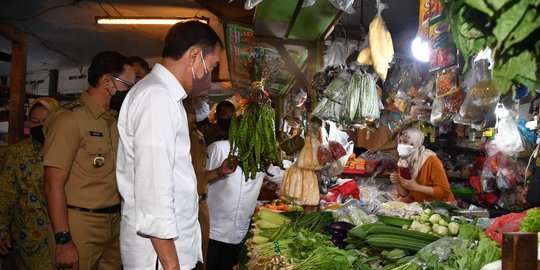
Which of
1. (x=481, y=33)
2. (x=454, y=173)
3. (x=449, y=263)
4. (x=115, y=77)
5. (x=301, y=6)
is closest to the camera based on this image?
(x=481, y=33)

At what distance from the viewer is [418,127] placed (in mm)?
5645

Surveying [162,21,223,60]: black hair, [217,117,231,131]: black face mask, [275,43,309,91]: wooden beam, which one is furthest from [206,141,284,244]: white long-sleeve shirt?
[162,21,223,60]: black hair

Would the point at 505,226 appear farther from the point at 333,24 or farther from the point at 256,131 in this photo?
the point at 333,24

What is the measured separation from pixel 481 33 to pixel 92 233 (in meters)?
2.76

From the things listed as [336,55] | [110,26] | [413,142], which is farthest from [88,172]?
[110,26]

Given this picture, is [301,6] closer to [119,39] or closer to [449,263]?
[449,263]

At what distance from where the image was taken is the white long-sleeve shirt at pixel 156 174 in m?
1.82

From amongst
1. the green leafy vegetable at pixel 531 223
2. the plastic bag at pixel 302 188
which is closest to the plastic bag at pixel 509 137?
the plastic bag at pixel 302 188

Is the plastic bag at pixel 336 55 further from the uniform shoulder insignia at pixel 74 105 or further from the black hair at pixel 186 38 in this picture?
the uniform shoulder insignia at pixel 74 105

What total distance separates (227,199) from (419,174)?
2.48m

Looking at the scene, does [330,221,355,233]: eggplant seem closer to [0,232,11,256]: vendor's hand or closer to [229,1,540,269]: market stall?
[229,1,540,269]: market stall

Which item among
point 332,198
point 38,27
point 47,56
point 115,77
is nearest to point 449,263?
point 115,77

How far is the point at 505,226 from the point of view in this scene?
2.46 meters

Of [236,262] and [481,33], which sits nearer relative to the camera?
[481,33]
